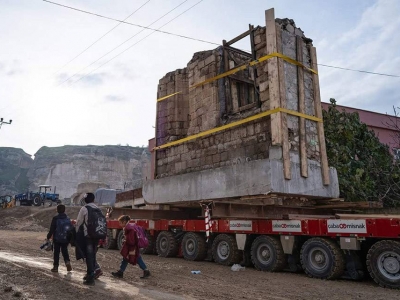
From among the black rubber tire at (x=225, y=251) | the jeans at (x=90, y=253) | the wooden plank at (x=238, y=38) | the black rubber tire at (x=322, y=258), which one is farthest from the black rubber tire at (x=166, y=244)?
the wooden plank at (x=238, y=38)

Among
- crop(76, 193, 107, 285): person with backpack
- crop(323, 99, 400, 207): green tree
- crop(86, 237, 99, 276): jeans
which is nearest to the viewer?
crop(86, 237, 99, 276): jeans

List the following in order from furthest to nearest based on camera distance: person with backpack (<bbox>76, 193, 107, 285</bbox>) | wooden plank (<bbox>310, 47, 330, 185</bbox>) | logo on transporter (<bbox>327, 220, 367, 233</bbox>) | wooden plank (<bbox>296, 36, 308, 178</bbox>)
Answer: wooden plank (<bbox>310, 47, 330, 185</bbox>) < wooden plank (<bbox>296, 36, 308, 178</bbox>) < logo on transporter (<bbox>327, 220, 367, 233</bbox>) < person with backpack (<bbox>76, 193, 107, 285</bbox>)

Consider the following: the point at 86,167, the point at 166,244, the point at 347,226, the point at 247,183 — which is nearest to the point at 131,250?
the point at 247,183

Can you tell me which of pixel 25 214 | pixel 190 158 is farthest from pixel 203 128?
pixel 25 214

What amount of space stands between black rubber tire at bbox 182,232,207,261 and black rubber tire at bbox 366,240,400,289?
519cm

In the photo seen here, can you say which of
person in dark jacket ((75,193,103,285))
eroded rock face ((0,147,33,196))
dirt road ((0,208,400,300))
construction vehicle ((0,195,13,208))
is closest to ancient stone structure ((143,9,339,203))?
dirt road ((0,208,400,300))

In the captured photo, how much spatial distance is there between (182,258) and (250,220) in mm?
3441

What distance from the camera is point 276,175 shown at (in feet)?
28.8

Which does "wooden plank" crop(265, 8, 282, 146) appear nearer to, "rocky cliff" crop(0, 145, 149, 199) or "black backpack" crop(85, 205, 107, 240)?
"black backpack" crop(85, 205, 107, 240)

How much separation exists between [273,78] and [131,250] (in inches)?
202

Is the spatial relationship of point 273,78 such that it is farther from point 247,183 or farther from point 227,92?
point 247,183

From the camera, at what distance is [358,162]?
1792 cm

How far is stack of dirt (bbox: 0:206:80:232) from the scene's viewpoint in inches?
1308

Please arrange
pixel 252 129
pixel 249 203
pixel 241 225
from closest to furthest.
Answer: pixel 249 203 → pixel 252 129 → pixel 241 225
